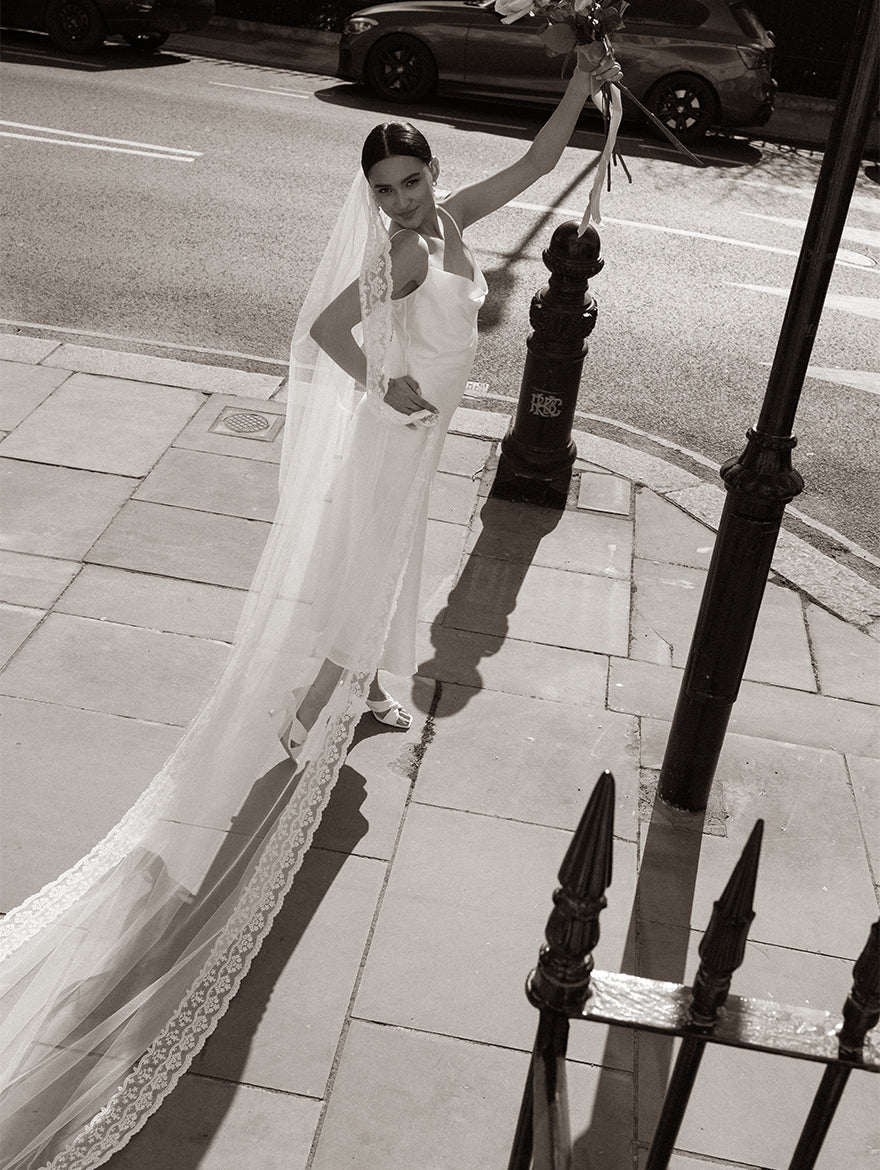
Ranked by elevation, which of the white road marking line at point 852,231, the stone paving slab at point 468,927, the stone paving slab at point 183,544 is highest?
the white road marking line at point 852,231

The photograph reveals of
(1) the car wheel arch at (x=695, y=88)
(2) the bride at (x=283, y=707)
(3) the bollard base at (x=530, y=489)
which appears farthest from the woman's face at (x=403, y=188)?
(1) the car wheel arch at (x=695, y=88)

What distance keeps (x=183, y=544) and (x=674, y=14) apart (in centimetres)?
1046

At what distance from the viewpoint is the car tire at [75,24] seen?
14.3m

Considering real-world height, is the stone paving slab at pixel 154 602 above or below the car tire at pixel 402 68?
below

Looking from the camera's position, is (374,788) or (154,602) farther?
(154,602)

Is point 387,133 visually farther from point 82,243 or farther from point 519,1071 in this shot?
point 82,243

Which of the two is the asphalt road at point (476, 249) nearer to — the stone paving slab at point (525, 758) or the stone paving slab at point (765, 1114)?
the stone paving slab at point (525, 758)

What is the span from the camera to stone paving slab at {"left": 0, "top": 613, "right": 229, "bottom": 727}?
4.29 meters

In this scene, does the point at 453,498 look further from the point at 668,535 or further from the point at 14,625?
the point at 14,625

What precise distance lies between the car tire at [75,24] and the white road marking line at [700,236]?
6.92 metres

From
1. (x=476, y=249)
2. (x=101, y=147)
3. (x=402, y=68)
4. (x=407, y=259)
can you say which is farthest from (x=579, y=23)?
(x=402, y=68)

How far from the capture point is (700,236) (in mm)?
10125

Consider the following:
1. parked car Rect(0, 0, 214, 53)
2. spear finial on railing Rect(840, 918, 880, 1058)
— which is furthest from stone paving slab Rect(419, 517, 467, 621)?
parked car Rect(0, 0, 214, 53)

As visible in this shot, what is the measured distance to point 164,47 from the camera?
51.5 ft
